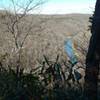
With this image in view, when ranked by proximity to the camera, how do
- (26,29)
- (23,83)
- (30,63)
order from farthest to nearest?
(26,29)
(30,63)
(23,83)

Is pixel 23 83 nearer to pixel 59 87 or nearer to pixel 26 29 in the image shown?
pixel 59 87

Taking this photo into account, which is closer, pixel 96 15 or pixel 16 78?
pixel 96 15

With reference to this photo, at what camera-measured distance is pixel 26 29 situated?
2630 cm

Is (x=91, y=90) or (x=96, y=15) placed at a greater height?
(x=96, y=15)

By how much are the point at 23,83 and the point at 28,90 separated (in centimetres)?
32

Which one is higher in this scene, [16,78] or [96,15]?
[96,15]

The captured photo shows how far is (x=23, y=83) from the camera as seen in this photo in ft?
15.1

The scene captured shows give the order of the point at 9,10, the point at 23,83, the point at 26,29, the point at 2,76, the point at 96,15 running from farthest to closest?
the point at 26,29 < the point at 9,10 < the point at 2,76 < the point at 23,83 < the point at 96,15

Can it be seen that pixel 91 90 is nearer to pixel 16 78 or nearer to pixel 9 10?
pixel 16 78

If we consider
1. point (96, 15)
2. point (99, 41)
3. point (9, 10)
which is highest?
point (96, 15)

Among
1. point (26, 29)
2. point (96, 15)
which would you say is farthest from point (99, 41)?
point (26, 29)

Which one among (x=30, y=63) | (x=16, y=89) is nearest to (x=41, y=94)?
(x=16, y=89)

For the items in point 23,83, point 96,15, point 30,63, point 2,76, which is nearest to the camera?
point 96,15

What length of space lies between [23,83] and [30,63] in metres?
Result: 2.84
